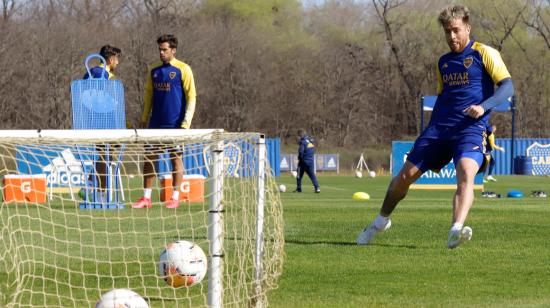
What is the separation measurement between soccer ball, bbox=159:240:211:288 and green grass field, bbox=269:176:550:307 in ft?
1.59

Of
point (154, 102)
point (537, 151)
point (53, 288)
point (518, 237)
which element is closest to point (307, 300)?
point (53, 288)

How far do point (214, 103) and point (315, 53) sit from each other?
7.14 metres

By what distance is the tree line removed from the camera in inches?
2021

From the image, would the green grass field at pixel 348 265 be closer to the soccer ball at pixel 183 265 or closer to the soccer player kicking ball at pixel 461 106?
the soccer ball at pixel 183 265

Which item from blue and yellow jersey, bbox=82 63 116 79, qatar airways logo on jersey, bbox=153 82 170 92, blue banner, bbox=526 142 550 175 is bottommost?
blue banner, bbox=526 142 550 175

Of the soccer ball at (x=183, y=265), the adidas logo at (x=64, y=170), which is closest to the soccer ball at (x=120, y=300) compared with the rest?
the soccer ball at (x=183, y=265)

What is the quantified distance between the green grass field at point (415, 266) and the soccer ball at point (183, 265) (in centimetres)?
49

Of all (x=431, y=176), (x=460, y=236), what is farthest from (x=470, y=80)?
(x=431, y=176)

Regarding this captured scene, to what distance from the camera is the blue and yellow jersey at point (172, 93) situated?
12.7 meters

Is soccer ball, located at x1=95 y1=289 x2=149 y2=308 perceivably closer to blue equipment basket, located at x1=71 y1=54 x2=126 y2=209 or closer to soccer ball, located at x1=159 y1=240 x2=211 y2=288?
soccer ball, located at x1=159 y1=240 x2=211 y2=288

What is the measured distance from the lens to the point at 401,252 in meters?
8.76

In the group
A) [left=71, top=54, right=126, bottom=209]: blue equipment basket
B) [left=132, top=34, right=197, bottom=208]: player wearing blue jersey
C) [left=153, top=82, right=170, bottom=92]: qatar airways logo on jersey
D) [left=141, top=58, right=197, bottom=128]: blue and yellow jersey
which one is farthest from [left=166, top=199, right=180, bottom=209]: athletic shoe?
[left=153, top=82, right=170, bottom=92]: qatar airways logo on jersey

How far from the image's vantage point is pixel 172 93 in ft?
42.0

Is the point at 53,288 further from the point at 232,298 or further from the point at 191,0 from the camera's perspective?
the point at 191,0
